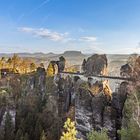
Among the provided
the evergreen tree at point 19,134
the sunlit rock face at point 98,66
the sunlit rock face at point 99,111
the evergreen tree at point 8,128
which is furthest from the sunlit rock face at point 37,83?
the sunlit rock face at point 99,111

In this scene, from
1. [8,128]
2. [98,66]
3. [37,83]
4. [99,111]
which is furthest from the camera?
[37,83]

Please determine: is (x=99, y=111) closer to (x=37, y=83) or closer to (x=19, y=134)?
(x=19, y=134)

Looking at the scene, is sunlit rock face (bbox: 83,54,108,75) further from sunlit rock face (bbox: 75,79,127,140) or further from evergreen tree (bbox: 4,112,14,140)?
evergreen tree (bbox: 4,112,14,140)

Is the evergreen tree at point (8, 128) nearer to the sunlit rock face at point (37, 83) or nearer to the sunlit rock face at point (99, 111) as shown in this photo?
the sunlit rock face at point (37, 83)

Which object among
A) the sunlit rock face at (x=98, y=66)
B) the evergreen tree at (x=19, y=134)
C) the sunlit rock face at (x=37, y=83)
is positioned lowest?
the evergreen tree at (x=19, y=134)

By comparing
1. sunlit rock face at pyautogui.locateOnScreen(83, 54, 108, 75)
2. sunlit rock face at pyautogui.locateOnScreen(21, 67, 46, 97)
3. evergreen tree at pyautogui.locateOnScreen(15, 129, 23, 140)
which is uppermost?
sunlit rock face at pyautogui.locateOnScreen(83, 54, 108, 75)

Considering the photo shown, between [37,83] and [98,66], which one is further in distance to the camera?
[37,83]

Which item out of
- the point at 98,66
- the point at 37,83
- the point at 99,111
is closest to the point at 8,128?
the point at 37,83

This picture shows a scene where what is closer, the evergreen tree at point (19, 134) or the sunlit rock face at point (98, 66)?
the sunlit rock face at point (98, 66)

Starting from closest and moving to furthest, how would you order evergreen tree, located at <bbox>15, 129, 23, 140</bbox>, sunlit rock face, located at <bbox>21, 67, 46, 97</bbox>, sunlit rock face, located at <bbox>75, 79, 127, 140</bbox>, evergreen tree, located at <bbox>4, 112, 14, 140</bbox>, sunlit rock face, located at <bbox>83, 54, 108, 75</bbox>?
sunlit rock face, located at <bbox>75, 79, 127, 140</bbox>, sunlit rock face, located at <bbox>83, 54, 108, 75</bbox>, evergreen tree, located at <bbox>15, 129, 23, 140</bbox>, evergreen tree, located at <bbox>4, 112, 14, 140</bbox>, sunlit rock face, located at <bbox>21, 67, 46, 97</bbox>

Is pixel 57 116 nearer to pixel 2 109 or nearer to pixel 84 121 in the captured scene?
pixel 2 109

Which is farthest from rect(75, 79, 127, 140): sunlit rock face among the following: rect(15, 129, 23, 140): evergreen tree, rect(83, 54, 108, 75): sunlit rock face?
rect(15, 129, 23, 140): evergreen tree

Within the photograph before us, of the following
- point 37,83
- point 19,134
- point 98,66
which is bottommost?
point 19,134
